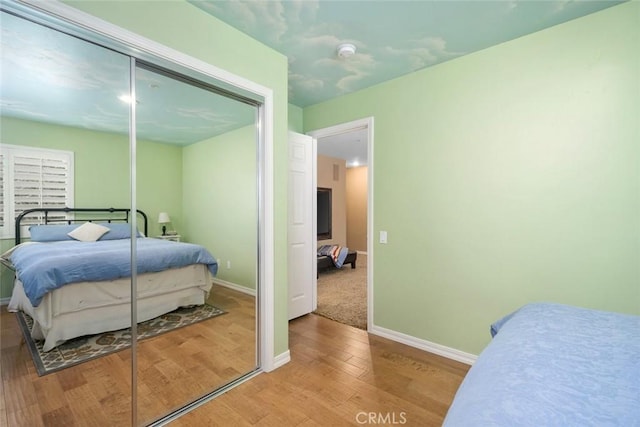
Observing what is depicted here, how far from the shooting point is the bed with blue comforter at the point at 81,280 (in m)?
1.38

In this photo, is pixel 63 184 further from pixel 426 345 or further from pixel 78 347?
pixel 426 345

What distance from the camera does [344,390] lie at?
6.47 feet

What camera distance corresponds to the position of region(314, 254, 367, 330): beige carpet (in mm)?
3342

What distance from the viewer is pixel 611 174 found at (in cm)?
181

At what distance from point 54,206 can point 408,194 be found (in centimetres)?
260

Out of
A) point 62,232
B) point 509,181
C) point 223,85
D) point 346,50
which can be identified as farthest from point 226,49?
point 509,181

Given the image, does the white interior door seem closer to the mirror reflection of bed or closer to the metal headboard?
the mirror reflection of bed

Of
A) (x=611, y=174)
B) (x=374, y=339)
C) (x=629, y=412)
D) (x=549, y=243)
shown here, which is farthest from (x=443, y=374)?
(x=611, y=174)

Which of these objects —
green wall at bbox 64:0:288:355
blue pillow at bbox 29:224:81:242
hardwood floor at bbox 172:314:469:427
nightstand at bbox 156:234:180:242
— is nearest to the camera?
blue pillow at bbox 29:224:81:242

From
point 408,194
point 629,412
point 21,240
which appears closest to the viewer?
point 629,412

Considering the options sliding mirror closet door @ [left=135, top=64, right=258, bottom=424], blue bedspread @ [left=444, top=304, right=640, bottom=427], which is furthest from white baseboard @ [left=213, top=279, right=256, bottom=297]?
blue bedspread @ [left=444, top=304, right=640, bottom=427]

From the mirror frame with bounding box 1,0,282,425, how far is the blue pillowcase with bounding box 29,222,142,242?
0.16 m

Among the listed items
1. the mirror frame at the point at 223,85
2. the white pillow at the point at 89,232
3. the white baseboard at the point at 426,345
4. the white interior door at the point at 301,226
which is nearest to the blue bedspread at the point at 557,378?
the white baseboard at the point at 426,345

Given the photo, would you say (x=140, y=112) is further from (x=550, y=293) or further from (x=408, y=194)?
(x=550, y=293)
